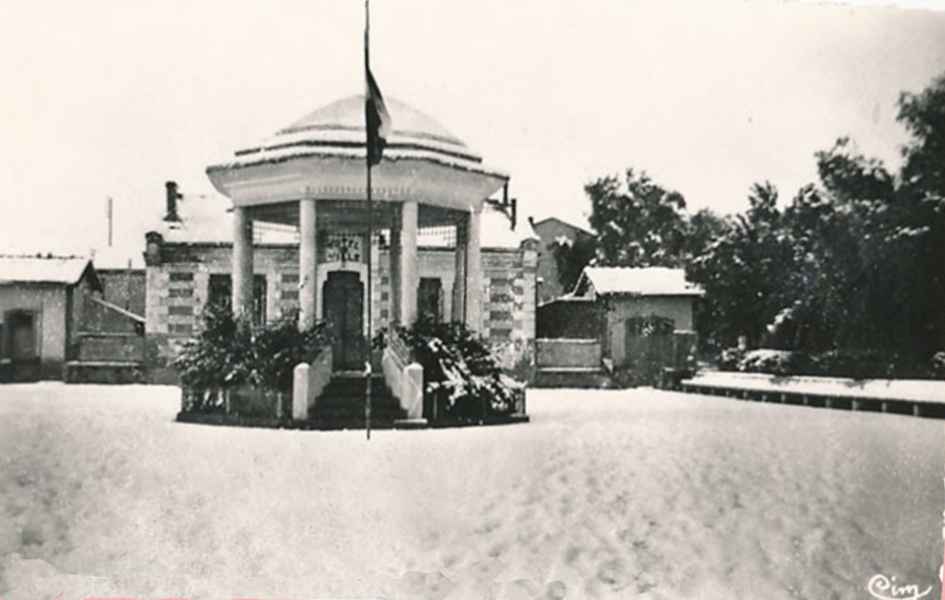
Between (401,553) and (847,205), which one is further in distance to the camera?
(847,205)

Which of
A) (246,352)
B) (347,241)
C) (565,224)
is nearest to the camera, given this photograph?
(565,224)

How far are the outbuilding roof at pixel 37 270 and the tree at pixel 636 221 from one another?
170 cm

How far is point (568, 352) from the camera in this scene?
162 inches

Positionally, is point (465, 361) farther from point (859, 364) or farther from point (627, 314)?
point (859, 364)

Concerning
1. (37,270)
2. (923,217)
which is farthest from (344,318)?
(923,217)

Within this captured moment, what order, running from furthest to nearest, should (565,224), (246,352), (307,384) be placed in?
(307,384) < (246,352) < (565,224)

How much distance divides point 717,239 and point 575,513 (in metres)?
1.19

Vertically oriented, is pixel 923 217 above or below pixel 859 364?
above

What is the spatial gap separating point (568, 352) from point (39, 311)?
2.02 meters

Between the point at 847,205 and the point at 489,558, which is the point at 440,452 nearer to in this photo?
the point at 489,558

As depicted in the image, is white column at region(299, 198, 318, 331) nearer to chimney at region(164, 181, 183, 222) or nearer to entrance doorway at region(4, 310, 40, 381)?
chimney at region(164, 181, 183, 222)

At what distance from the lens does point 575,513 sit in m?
3.29

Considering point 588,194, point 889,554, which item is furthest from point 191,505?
point 889,554

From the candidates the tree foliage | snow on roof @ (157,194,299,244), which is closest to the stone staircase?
snow on roof @ (157,194,299,244)
